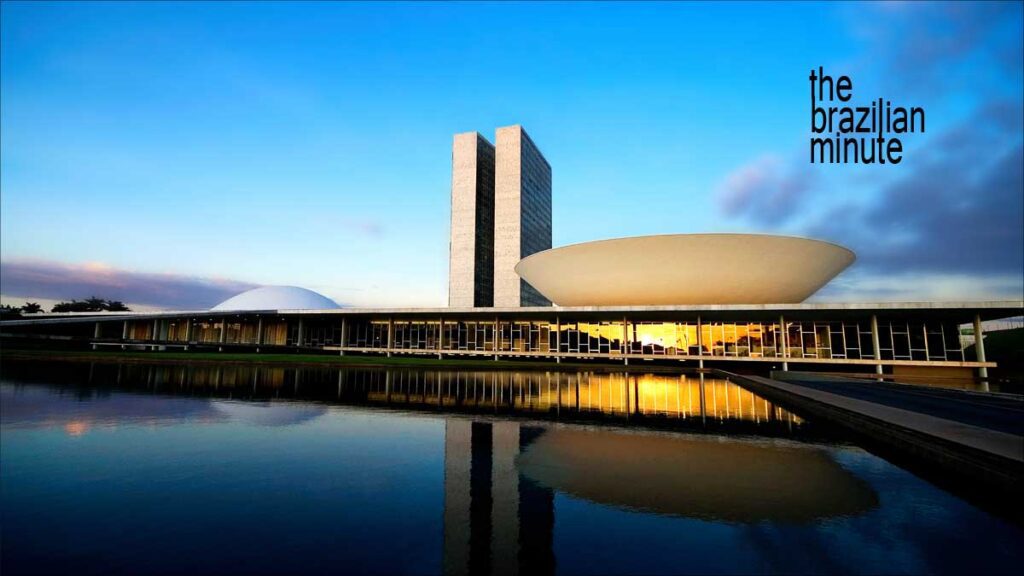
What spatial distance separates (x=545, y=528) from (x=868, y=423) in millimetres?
9061

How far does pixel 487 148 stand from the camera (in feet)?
339

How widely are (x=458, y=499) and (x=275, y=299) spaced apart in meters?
110

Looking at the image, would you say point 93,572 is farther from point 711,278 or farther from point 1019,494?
point 711,278

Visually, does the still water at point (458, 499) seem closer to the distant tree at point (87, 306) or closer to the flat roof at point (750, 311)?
the flat roof at point (750, 311)

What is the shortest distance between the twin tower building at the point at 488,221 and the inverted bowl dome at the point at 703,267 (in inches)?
2084

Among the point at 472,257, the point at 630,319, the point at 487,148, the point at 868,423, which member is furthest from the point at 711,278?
the point at 487,148

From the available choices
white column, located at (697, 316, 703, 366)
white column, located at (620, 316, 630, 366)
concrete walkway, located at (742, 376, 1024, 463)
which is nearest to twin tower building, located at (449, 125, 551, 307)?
white column, located at (620, 316, 630, 366)

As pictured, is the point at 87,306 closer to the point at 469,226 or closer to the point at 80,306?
the point at 80,306

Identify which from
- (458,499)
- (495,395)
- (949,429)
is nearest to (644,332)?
(495,395)

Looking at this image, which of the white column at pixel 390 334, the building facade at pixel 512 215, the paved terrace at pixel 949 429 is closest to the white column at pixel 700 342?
the paved terrace at pixel 949 429

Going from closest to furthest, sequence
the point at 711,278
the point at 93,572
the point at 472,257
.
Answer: the point at 93,572, the point at 711,278, the point at 472,257

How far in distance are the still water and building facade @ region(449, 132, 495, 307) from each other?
274 ft

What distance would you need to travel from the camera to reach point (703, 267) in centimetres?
3700

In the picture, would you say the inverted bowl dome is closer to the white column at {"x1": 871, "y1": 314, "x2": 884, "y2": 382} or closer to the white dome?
the white column at {"x1": 871, "y1": 314, "x2": 884, "y2": 382}
